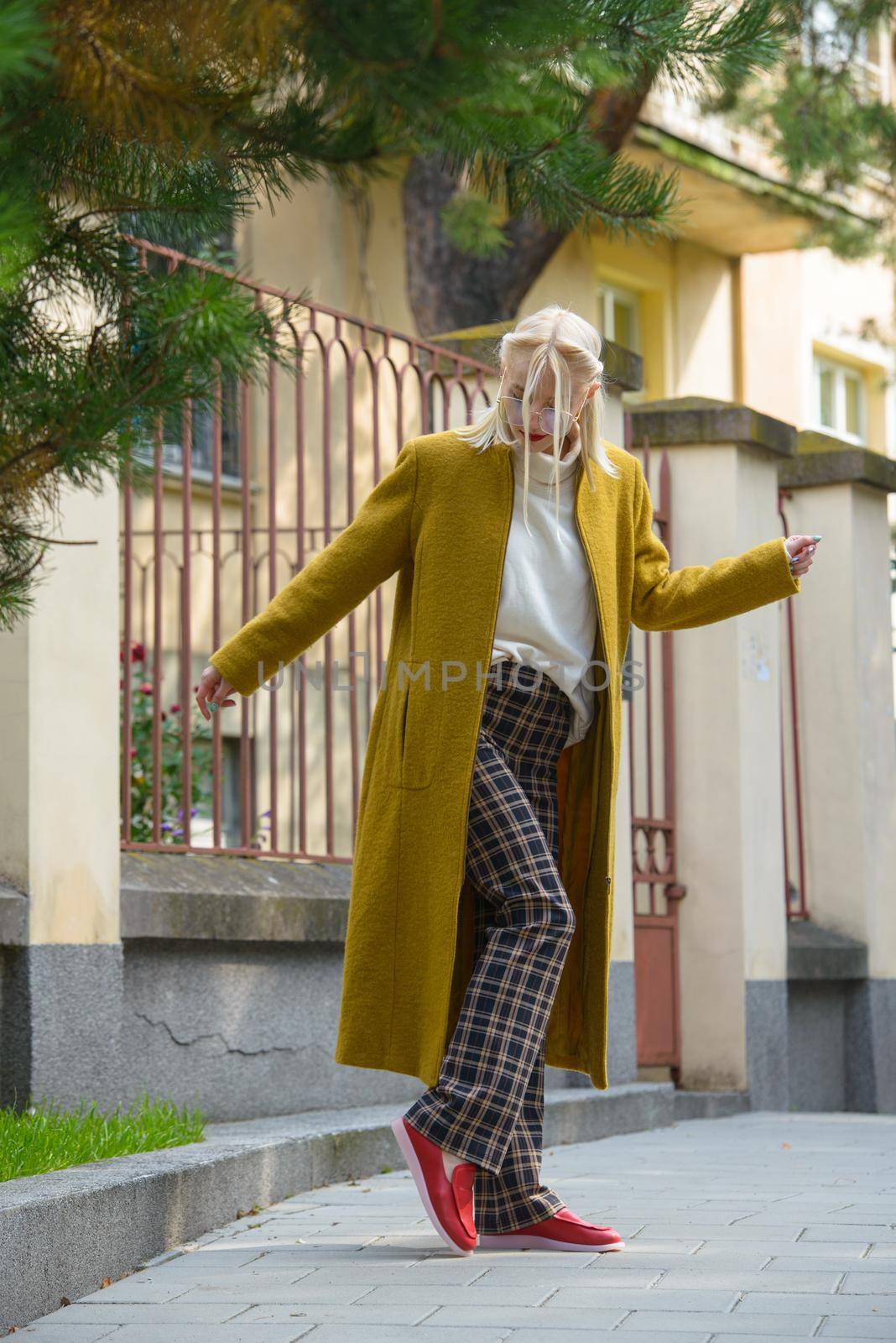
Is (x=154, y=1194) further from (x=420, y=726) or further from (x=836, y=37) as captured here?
(x=836, y=37)

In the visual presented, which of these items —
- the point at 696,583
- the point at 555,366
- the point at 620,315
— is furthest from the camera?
the point at 620,315

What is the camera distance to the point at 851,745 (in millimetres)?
8523

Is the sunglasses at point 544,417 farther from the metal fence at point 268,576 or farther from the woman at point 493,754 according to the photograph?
the metal fence at point 268,576

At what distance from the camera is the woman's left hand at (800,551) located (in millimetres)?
3895

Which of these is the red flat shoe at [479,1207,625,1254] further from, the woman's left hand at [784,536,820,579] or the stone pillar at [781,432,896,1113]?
the stone pillar at [781,432,896,1113]

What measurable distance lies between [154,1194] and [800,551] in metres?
1.79

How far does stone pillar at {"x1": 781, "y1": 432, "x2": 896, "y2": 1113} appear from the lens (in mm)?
8562

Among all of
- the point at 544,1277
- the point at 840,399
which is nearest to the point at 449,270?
the point at 840,399

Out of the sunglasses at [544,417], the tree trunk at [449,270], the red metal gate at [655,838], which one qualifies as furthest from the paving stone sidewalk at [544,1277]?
the tree trunk at [449,270]

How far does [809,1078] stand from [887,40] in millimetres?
12973

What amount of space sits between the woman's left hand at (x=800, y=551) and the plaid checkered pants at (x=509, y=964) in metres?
0.54

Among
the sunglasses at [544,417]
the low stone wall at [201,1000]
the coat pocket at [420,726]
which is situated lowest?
the low stone wall at [201,1000]

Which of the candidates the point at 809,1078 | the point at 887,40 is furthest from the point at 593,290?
the point at 809,1078

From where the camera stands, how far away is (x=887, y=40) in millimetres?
18422
